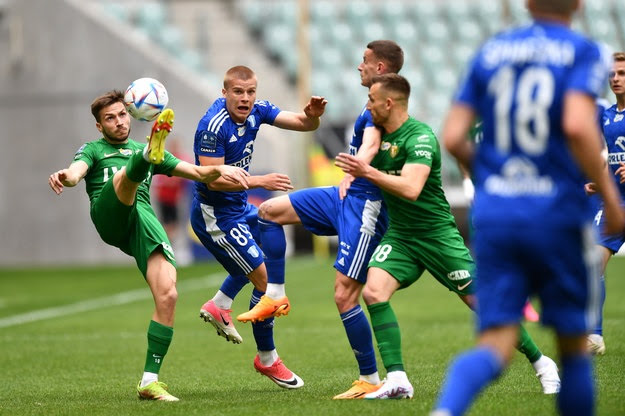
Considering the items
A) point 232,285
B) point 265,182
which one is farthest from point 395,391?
point 232,285

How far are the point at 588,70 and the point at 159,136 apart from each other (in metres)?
3.05

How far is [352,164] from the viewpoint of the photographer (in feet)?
20.3

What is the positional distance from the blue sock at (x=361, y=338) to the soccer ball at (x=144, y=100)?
6.19ft

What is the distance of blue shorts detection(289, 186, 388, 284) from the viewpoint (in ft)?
23.5

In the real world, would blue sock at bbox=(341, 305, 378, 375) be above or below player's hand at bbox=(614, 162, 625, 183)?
below

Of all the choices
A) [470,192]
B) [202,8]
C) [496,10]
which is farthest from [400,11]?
[470,192]

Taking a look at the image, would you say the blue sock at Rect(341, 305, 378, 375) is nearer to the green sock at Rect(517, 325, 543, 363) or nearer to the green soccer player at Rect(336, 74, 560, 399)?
the green soccer player at Rect(336, 74, 560, 399)

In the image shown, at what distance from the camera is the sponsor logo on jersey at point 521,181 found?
14.8 feet

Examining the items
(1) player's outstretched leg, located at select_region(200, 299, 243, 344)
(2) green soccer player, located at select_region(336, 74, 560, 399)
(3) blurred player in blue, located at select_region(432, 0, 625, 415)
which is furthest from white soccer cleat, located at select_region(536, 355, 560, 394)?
(3) blurred player in blue, located at select_region(432, 0, 625, 415)

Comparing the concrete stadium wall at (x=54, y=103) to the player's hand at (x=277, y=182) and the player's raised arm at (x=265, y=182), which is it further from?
the player's hand at (x=277, y=182)

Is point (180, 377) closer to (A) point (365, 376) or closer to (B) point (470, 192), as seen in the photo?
(A) point (365, 376)

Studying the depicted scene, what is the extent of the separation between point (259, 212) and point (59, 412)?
2147 millimetres

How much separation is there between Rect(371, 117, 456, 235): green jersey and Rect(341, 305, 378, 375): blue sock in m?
0.64

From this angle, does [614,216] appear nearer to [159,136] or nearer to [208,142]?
[159,136]
